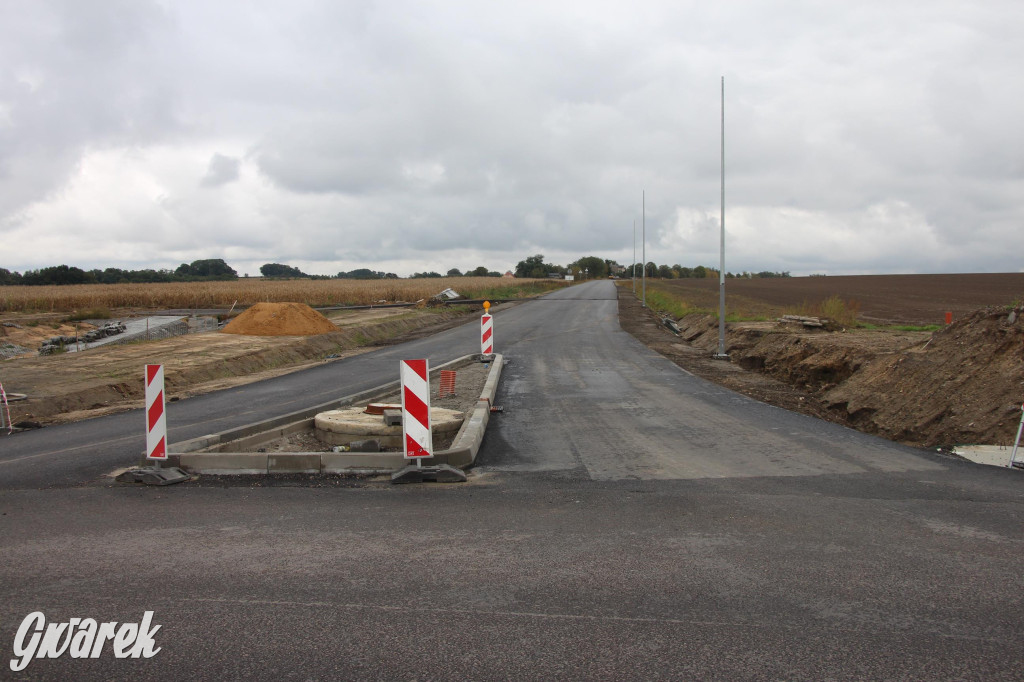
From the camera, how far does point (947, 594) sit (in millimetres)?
4059

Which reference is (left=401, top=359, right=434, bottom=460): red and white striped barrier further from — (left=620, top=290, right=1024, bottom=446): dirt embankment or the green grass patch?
the green grass patch

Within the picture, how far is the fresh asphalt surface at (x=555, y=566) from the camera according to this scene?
3.37 meters

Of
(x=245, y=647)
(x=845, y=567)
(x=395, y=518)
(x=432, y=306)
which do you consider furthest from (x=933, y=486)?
(x=432, y=306)

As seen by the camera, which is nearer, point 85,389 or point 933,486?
point 933,486

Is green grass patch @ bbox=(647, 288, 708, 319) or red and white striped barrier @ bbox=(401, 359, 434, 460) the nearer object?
red and white striped barrier @ bbox=(401, 359, 434, 460)

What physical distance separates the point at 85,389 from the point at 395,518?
12352 millimetres

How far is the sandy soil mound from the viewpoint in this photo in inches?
354

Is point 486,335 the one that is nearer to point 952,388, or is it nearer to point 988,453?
point 952,388

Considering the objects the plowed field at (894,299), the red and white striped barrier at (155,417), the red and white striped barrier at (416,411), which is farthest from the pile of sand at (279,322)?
the plowed field at (894,299)

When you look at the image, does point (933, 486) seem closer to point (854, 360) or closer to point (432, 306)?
point (854, 360)

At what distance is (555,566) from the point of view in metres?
4.57

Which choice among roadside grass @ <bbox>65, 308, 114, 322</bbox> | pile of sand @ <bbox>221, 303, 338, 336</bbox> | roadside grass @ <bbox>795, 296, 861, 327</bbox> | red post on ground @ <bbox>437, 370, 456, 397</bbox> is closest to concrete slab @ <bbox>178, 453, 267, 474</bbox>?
red post on ground @ <bbox>437, 370, 456, 397</bbox>

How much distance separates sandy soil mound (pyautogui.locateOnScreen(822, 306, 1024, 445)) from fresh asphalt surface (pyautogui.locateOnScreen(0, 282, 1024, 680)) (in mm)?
1077

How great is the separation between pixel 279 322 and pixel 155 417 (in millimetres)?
19550
